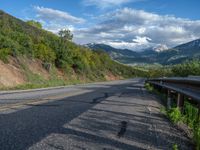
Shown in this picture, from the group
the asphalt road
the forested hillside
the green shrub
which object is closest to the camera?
the asphalt road

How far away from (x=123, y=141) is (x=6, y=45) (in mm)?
34730

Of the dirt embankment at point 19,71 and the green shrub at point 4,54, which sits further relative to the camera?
the green shrub at point 4,54

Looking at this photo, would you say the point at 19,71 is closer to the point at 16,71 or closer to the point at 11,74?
the point at 16,71

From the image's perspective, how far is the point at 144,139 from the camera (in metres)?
6.31

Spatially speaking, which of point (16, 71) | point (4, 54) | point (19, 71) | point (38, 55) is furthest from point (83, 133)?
point (38, 55)

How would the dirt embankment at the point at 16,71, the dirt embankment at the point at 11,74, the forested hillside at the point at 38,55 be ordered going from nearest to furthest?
the dirt embankment at the point at 11,74
the dirt embankment at the point at 16,71
the forested hillside at the point at 38,55

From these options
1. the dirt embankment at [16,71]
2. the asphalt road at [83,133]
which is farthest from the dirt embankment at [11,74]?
the asphalt road at [83,133]

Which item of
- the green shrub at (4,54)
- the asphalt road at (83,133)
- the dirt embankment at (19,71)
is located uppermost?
the green shrub at (4,54)

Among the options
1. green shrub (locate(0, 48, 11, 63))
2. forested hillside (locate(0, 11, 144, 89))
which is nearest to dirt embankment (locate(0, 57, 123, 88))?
forested hillside (locate(0, 11, 144, 89))

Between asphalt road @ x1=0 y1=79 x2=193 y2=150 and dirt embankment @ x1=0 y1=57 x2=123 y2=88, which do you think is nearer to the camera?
asphalt road @ x1=0 y1=79 x2=193 y2=150

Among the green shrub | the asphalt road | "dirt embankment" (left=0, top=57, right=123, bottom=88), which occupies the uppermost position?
the green shrub

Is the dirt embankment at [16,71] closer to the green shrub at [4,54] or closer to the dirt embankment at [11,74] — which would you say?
the dirt embankment at [11,74]

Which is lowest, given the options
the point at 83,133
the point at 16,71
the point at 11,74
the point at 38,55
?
the point at 83,133

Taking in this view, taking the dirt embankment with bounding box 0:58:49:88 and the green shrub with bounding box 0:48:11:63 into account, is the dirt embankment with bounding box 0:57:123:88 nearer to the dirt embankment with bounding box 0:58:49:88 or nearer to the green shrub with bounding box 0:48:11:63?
the dirt embankment with bounding box 0:58:49:88
